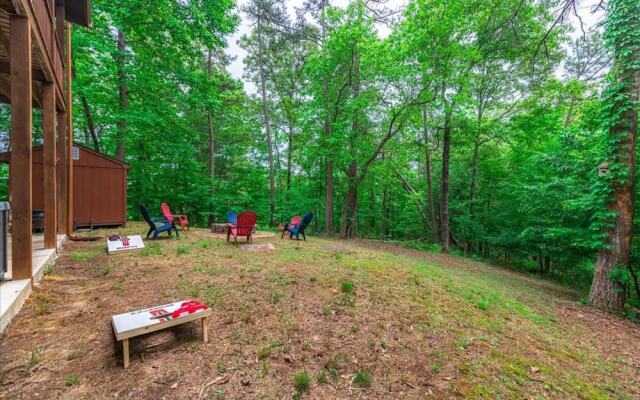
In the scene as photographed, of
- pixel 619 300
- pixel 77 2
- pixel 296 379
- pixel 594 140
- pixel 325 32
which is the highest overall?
pixel 325 32

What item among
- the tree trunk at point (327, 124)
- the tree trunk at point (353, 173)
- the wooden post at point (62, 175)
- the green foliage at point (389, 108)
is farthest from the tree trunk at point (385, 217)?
the wooden post at point (62, 175)

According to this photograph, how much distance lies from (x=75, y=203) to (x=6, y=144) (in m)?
8.35

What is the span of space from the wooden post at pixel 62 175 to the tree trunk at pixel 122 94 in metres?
3.43

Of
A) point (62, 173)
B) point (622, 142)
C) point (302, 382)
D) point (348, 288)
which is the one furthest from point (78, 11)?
point (622, 142)

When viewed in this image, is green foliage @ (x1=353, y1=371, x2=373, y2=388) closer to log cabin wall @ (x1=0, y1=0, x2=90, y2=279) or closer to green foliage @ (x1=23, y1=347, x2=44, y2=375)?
green foliage @ (x1=23, y1=347, x2=44, y2=375)

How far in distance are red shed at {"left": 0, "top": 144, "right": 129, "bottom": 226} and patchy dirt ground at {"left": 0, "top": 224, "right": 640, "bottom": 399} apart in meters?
3.88

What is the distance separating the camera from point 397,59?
8180 mm

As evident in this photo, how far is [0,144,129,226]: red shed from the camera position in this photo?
701 cm

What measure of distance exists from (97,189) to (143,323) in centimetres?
746

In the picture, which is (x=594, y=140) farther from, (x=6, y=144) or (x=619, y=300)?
(x=6, y=144)

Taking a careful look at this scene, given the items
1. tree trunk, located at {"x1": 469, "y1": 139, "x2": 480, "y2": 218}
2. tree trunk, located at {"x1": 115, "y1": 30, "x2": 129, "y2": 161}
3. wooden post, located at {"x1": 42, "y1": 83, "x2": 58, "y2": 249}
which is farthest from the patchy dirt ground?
tree trunk, located at {"x1": 469, "y1": 139, "x2": 480, "y2": 218}

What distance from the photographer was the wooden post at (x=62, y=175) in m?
5.29

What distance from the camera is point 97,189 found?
7273mm

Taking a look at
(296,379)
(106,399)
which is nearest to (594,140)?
(296,379)
